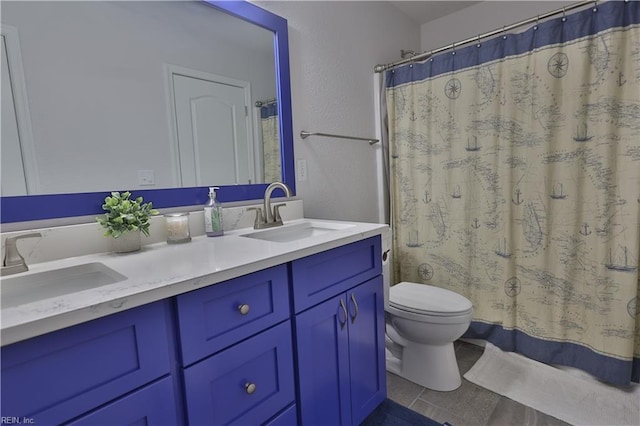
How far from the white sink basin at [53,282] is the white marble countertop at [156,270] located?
0.02 metres

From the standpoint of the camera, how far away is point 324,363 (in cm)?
110

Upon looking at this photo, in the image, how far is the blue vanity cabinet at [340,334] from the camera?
1028 mm

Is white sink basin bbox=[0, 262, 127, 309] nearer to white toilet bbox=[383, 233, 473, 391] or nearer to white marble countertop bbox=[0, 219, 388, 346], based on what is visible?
white marble countertop bbox=[0, 219, 388, 346]

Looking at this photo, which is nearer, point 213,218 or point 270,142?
point 213,218

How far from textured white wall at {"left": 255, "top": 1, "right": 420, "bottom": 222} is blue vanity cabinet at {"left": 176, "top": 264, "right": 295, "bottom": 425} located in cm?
91

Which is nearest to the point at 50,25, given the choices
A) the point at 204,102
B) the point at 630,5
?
the point at 204,102

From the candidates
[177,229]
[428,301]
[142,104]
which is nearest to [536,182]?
[428,301]

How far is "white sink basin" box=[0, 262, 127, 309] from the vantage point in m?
0.82

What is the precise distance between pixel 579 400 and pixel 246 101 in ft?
6.72

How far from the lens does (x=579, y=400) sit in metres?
1.47

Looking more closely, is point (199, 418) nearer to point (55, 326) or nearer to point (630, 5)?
point (55, 326)

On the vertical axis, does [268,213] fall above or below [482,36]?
below

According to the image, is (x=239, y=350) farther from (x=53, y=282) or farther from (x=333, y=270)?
(x=53, y=282)

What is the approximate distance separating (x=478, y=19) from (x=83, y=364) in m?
2.82
